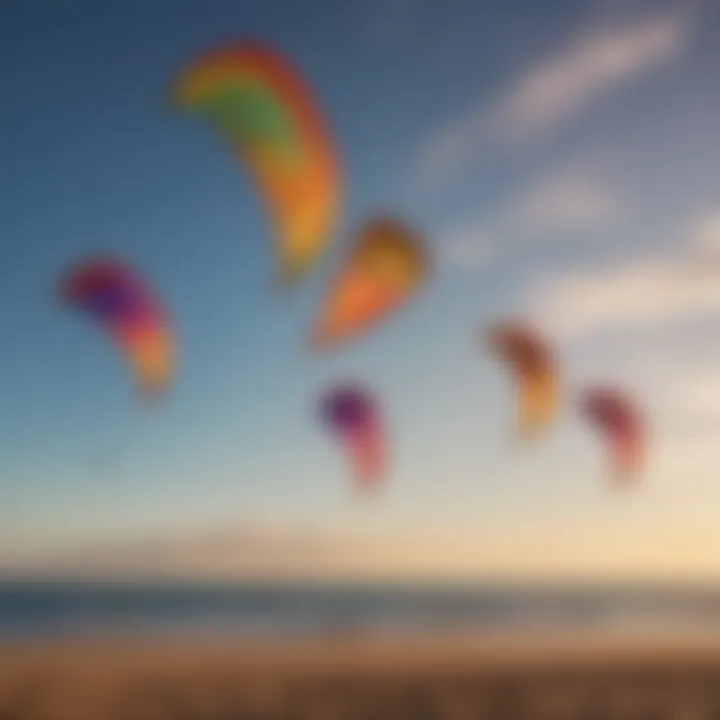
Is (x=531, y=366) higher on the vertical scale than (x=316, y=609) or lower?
higher

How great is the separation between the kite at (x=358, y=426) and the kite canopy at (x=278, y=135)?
30 centimetres

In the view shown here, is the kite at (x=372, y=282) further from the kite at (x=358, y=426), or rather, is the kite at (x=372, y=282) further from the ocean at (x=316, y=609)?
the ocean at (x=316, y=609)

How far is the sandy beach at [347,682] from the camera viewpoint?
2.54 m

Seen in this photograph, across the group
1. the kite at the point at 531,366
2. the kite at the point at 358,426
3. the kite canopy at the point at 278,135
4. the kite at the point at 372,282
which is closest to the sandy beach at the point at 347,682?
the kite at the point at 358,426

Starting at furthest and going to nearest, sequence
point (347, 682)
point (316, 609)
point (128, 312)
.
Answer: point (316, 609), point (128, 312), point (347, 682)

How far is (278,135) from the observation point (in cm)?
294

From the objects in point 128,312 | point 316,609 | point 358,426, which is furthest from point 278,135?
point 316,609

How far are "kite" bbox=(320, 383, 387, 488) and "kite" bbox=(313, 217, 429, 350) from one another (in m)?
0.13

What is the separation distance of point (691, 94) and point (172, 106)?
1.25 meters

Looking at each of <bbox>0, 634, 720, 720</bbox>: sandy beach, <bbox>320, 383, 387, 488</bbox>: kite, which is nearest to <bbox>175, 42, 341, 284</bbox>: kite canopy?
<bbox>320, 383, 387, 488</bbox>: kite

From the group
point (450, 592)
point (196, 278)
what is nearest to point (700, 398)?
point (450, 592)

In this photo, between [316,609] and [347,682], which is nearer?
[347,682]

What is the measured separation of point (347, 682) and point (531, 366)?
0.86 meters

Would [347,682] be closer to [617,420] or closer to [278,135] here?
[617,420]
